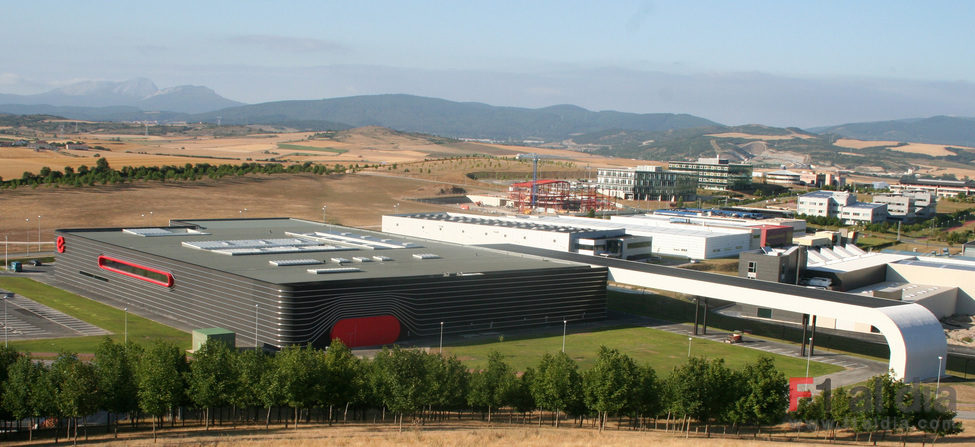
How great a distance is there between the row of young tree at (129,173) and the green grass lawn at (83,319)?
4807 centimetres

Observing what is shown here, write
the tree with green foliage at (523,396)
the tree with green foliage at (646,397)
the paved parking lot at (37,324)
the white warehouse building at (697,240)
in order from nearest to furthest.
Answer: the tree with green foliage at (646,397)
the tree with green foliage at (523,396)
the paved parking lot at (37,324)
the white warehouse building at (697,240)

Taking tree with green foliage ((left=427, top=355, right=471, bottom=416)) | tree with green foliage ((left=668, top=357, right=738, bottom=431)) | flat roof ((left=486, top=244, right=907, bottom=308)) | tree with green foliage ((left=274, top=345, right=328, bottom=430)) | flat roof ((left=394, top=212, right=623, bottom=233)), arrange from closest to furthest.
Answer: tree with green foliage ((left=274, top=345, right=328, bottom=430))
tree with green foliage ((left=427, top=355, right=471, bottom=416))
tree with green foliage ((left=668, top=357, right=738, bottom=431))
flat roof ((left=486, top=244, right=907, bottom=308))
flat roof ((left=394, top=212, right=623, bottom=233))

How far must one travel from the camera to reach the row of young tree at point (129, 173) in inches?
4203

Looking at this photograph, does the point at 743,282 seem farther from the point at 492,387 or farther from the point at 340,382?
the point at 340,382

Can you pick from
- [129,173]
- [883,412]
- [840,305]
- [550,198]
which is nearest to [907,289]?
[840,305]

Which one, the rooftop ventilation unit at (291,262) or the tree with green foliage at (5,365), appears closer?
the tree with green foliage at (5,365)

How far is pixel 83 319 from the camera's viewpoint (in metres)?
49.7

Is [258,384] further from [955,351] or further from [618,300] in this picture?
[955,351]

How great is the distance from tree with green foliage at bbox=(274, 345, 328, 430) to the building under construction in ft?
280

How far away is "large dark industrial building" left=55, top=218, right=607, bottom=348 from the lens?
44406mm

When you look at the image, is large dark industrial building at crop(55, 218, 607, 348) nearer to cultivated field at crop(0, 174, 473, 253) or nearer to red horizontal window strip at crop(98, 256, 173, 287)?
red horizontal window strip at crop(98, 256, 173, 287)

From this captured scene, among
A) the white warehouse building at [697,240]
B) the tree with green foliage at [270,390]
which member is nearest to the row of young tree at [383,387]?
the tree with green foliage at [270,390]

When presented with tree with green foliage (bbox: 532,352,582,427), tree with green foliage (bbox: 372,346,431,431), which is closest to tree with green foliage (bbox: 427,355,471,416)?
tree with green foliage (bbox: 372,346,431,431)

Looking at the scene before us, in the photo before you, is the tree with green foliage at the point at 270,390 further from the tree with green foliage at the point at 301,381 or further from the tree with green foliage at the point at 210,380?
the tree with green foliage at the point at 210,380
